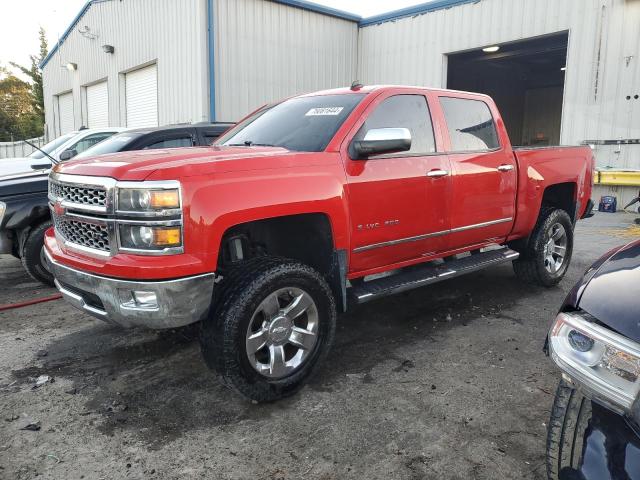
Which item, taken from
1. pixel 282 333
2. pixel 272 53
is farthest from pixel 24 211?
pixel 272 53

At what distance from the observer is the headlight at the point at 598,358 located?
54.6 inches

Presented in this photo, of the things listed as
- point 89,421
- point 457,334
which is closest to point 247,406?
point 89,421

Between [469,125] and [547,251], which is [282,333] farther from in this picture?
[547,251]

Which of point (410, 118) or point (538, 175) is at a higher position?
point (410, 118)

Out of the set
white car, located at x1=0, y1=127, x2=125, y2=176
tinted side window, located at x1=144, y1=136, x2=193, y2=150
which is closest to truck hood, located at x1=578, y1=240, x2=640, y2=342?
tinted side window, located at x1=144, y1=136, x2=193, y2=150

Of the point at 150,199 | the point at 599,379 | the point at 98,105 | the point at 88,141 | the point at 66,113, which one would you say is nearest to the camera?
the point at 599,379

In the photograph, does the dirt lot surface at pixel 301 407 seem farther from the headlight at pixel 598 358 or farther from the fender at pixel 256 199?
the headlight at pixel 598 358

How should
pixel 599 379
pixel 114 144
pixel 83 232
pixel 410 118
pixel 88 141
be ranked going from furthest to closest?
pixel 88 141
pixel 114 144
pixel 410 118
pixel 83 232
pixel 599 379

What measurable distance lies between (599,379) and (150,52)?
1596 cm

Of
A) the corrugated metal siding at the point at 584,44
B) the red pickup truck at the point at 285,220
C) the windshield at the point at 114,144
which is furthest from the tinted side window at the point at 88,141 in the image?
the corrugated metal siding at the point at 584,44

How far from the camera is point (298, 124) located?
385 cm

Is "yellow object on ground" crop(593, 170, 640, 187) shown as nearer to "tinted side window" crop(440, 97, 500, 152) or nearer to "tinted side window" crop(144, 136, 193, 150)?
"tinted side window" crop(440, 97, 500, 152)

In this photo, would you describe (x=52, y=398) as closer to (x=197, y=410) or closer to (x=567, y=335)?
(x=197, y=410)

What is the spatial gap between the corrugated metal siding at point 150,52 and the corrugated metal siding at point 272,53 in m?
0.51
